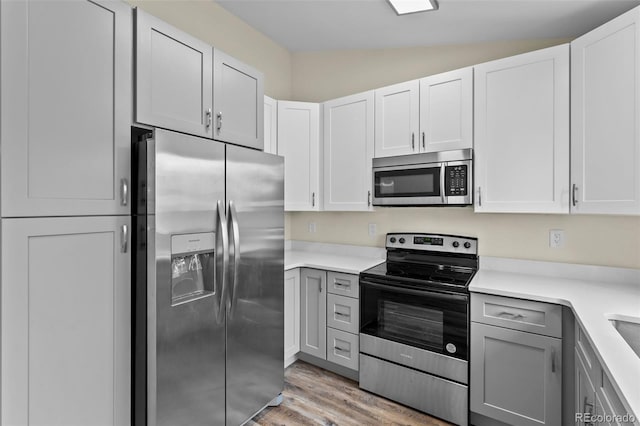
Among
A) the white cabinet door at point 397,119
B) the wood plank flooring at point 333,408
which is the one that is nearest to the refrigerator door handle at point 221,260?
the wood plank flooring at point 333,408

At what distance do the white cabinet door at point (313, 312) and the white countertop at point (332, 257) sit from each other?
10 cm

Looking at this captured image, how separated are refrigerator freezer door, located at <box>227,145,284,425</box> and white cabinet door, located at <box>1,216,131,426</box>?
0.56 metres

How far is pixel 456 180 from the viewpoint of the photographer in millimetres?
2428

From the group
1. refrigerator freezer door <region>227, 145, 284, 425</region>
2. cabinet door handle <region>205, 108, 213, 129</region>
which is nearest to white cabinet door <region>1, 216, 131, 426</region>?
refrigerator freezer door <region>227, 145, 284, 425</region>

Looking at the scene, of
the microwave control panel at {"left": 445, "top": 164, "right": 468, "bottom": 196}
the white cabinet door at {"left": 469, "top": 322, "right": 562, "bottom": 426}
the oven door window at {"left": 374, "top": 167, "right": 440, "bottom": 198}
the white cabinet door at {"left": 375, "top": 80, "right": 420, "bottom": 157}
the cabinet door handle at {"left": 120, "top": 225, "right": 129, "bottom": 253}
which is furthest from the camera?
the white cabinet door at {"left": 375, "top": 80, "right": 420, "bottom": 157}

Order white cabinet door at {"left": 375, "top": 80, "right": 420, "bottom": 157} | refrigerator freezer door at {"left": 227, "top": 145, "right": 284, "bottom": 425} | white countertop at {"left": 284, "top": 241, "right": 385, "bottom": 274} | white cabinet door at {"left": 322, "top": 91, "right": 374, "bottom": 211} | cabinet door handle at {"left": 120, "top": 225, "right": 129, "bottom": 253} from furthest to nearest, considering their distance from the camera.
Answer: white cabinet door at {"left": 322, "top": 91, "right": 374, "bottom": 211}
white countertop at {"left": 284, "top": 241, "right": 385, "bottom": 274}
white cabinet door at {"left": 375, "top": 80, "right": 420, "bottom": 157}
refrigerator freezer door at {"left": 227, "top": 145, "right": 284, "bottom": 425}
cabinet door handle at {"left": 120, "top": 225, "right": 129, "bottom": 253}

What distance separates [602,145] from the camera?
1867 mm

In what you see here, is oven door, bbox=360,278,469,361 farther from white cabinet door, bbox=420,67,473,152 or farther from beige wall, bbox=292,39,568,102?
beige wall, bbox=292,39,568,102

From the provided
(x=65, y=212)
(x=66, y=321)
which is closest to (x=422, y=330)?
(x=66, y=321)

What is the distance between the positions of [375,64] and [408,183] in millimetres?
→ 1287

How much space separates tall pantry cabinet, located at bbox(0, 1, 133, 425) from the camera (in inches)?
49.6

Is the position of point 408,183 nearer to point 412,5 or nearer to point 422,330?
point 422,330

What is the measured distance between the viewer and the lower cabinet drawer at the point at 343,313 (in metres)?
2.62

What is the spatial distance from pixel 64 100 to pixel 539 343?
260 cm
